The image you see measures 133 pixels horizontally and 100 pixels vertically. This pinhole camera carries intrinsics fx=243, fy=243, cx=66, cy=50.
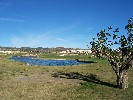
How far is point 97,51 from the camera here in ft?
111

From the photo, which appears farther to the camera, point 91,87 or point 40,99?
point 91,87

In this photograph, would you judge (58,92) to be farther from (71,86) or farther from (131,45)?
(131,45)

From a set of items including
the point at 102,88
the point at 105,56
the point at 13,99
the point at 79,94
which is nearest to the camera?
the point at 13,99

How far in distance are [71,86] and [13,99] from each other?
9.47 meters

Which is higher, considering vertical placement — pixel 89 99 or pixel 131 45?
pixel 131 45

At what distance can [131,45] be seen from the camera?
32625 millimetres

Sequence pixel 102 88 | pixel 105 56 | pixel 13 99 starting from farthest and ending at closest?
pixel 105 56
pixel 102 88
pixel 13 99

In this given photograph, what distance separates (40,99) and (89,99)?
16.5ft

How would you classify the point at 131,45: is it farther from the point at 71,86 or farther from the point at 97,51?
the point at 71,86

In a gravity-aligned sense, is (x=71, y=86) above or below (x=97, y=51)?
below

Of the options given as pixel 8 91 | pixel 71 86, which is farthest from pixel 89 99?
pixel 8 91

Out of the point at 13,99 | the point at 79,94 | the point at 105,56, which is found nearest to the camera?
the point at 13,99

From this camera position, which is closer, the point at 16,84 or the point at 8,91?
the point at 8,91

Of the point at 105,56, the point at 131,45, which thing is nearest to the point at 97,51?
the point at 105,56
